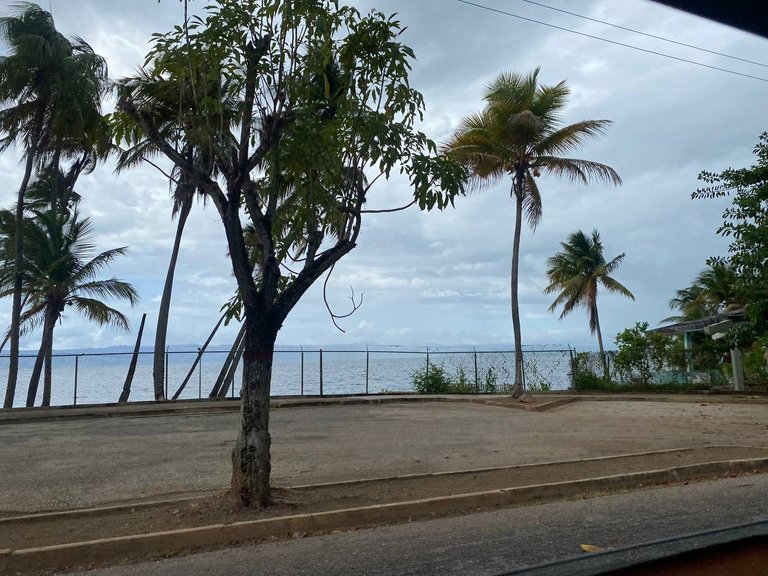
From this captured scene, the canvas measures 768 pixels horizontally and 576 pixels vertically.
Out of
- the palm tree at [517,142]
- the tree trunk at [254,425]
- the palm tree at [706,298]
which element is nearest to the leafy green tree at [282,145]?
the tree trunk at [254,425]

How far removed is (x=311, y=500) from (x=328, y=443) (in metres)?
4.86

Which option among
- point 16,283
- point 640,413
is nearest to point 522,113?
point 640,413

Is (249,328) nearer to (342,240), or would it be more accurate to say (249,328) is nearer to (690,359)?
(342,240)

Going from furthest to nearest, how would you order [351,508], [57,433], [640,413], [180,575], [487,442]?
[640,413] < [57,433] < [487,442] < [351,508] < [180,575]

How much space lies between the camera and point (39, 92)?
2308cm

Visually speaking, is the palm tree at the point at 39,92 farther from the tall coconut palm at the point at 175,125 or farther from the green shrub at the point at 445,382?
the green shrub at the point at 445,382

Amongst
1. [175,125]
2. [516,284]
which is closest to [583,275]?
[516,284]

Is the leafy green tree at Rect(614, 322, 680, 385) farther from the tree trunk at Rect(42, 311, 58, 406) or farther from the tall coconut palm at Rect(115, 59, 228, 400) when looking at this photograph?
the tree trunk at Rect(42, 311, 58, 406)

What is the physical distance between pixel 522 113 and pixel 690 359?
13.5 metres

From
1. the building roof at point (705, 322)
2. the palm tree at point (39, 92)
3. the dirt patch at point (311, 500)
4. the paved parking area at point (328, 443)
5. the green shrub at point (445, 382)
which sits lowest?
the dirt patch at point (311, 500)

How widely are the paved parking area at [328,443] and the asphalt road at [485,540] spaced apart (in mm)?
2554

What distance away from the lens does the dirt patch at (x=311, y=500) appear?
7020 mm

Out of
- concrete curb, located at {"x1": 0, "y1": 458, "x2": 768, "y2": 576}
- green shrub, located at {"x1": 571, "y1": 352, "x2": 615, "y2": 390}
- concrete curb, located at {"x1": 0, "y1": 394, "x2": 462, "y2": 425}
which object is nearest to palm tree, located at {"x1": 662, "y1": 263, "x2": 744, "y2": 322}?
green shrub, located at {"x1": 571, "y1": 352, "x2": 615, "y2": 390}

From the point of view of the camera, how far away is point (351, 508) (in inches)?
302
